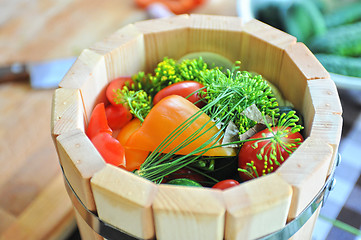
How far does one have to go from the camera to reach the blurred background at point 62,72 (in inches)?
34.4

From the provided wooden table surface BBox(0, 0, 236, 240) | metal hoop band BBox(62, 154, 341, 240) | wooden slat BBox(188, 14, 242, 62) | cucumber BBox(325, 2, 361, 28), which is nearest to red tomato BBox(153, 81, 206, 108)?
wooden slat BBox(188, 14, 242, 62)

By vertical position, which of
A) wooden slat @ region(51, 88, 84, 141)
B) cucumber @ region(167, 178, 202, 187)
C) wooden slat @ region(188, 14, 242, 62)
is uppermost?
wooden slat @ region(188, 14, 242, 62)

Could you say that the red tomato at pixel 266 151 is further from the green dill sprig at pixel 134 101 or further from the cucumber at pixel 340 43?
the cucumber at pixel 340 43

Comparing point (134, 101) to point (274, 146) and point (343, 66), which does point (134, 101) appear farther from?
point (343, 66)

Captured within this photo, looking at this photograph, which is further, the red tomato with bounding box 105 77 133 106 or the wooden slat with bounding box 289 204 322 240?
the red tomato with bounding box 105 77 133 106

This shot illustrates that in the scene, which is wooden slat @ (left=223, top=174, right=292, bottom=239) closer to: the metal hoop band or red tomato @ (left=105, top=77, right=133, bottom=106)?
the metal hoop band

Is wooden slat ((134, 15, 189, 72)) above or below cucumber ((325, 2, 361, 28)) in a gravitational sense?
above

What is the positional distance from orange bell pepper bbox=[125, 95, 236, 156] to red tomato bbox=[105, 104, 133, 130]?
0.22ft

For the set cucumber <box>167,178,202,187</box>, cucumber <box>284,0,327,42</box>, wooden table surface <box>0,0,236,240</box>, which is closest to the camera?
cucumber <box>167,178,202,187</box>

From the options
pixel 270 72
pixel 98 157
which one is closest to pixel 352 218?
pixel 270 72

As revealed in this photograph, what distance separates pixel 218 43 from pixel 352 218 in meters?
0.45

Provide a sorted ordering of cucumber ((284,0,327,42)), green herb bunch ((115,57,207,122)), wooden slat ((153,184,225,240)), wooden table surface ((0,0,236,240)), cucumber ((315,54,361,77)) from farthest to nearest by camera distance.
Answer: cucumber ((284,0,327,42)), cucumber ((315,54,361,77)), wooden table surface ((0,0,236,240)), green herb bunch ((115,57,207,122)), wooden slat ((153,184,225,240))

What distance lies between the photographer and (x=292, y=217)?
0.53 m

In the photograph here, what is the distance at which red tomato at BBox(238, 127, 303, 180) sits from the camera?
0.56m
